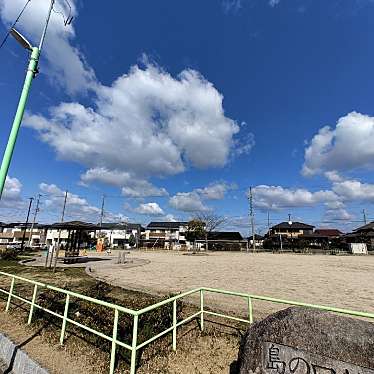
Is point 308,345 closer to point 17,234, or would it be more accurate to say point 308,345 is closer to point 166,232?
point 166,232

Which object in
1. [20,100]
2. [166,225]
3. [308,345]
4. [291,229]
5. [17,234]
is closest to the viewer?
[308,345]

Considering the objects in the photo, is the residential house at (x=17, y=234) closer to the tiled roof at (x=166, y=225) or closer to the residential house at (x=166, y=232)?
the residential house at (x=166, y=232)

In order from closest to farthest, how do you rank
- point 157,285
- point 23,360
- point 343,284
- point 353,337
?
point 353,337 → point 23,360 → point 157,285 → point 343,284

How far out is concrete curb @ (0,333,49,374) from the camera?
13.0ft

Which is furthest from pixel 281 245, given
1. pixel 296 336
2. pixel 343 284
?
pixel 296 336

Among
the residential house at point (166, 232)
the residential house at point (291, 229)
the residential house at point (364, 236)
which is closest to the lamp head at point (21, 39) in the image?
the residential house at point (364, 236)

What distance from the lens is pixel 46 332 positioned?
17.1 ft

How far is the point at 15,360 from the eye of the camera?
14.4 feet

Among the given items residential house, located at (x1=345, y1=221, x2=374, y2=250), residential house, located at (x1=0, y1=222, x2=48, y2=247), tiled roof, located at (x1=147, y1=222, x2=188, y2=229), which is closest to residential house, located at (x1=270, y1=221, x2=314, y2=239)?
residential house, located at (x1=345, y1=221, x2=374, y2=250)

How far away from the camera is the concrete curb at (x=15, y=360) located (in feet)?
13.0

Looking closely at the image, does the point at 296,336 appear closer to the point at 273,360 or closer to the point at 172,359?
the point at 273,360

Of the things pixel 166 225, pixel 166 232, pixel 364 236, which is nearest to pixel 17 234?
pixel 166 232

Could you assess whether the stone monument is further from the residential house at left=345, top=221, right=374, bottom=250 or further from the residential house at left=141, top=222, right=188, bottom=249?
the residential house at left=141, top=222, right=188, bottom=249

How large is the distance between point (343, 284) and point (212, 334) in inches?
373
